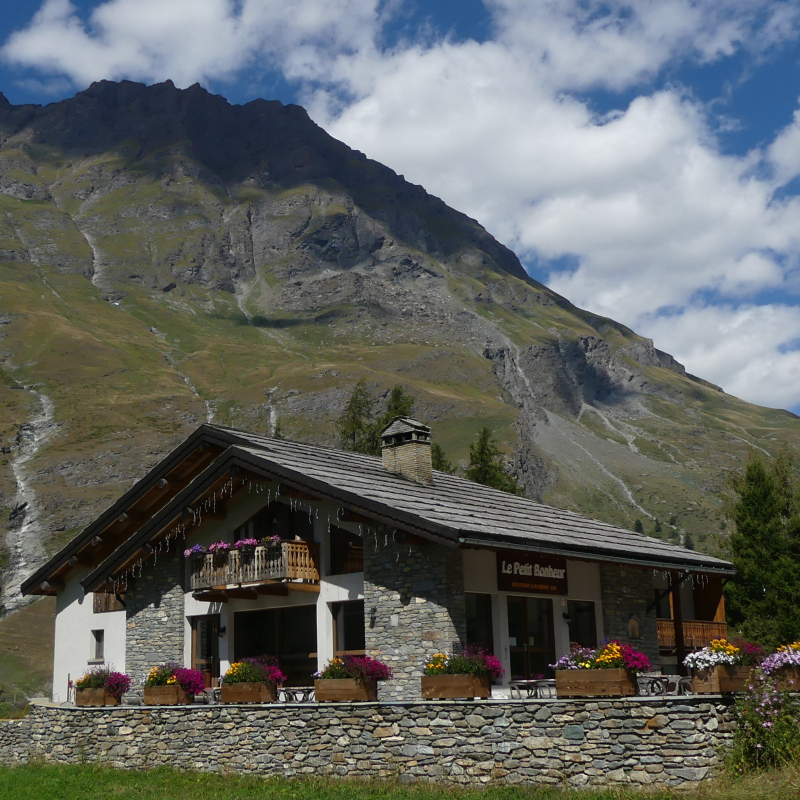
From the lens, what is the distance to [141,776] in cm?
1677

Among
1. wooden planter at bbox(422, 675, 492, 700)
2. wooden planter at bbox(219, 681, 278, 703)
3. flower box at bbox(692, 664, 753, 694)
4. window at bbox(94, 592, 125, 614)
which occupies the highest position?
window at bbox(94, 592, 125, 614)

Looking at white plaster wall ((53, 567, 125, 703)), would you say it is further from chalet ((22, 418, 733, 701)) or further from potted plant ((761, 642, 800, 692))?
potted plant ((761, 642, 800, 692))

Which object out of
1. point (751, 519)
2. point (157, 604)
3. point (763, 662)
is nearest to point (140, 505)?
point (157, 604)

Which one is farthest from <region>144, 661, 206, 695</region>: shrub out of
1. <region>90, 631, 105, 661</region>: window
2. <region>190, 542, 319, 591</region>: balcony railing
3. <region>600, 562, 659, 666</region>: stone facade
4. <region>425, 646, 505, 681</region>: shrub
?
<region>90, 631, 105, 661</region>: window

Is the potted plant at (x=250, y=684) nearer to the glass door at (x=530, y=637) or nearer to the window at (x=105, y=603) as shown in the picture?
the glass door at (x=530, y=637)

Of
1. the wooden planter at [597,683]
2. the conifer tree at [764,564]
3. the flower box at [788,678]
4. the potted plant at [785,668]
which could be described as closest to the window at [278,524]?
the wooden planter at [597,683]

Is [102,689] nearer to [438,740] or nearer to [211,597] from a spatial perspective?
[211,597]

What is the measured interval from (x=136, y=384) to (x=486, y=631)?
151 metres

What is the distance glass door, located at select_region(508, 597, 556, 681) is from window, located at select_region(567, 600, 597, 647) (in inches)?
25.2

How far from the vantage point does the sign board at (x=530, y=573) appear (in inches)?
750

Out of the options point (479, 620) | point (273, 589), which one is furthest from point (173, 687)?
point (479, 620)

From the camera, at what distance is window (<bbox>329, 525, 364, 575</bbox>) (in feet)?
64.4

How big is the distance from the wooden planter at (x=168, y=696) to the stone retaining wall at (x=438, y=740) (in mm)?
991

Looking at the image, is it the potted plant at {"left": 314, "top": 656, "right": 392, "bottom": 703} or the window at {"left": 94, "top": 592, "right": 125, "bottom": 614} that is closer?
the potted plant at {"left": 314, "top": 656, "right": 392, "bottom": 703}
